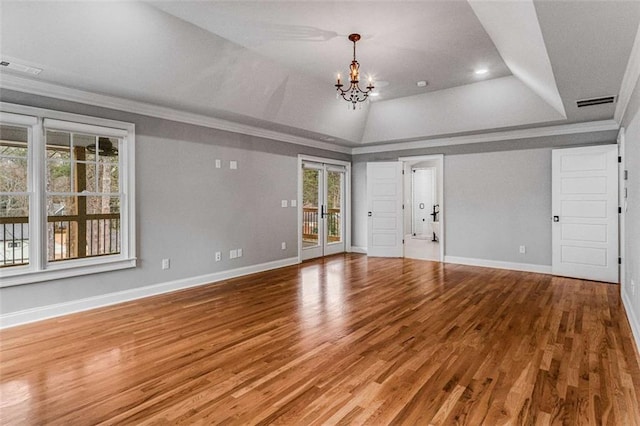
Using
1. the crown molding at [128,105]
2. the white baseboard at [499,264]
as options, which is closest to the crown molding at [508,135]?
the white baseboard at [499,264]

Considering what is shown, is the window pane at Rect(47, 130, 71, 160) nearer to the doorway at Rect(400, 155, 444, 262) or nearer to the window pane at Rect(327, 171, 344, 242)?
the window pane at Rect(327, 171, 344, 242)

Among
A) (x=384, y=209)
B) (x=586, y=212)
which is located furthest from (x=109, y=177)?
(x=586, y=212)

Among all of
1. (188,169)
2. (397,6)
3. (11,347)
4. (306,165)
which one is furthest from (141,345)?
(306,165)

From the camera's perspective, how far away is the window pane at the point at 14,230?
369 centimetres

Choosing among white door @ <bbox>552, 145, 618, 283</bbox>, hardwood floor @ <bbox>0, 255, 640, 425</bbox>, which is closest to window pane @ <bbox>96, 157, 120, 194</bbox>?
hardwood floor @ <bbox>0, 255, 640, 425</bbox>

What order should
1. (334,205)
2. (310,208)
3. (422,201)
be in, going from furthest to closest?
(422,201) < (334,205) < (310,208)

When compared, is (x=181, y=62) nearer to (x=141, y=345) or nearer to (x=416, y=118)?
(x=141, y=345)

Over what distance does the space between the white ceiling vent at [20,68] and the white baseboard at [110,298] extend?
2.48 meters

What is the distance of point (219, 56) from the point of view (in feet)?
13.8

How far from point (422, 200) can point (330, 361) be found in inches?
395

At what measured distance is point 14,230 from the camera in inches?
147

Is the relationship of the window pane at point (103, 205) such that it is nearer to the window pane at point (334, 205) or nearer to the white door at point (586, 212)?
the window pane at point (334, 205)

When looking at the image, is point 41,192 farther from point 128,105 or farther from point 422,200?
point 422,200

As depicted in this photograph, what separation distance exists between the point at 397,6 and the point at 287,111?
282cm
